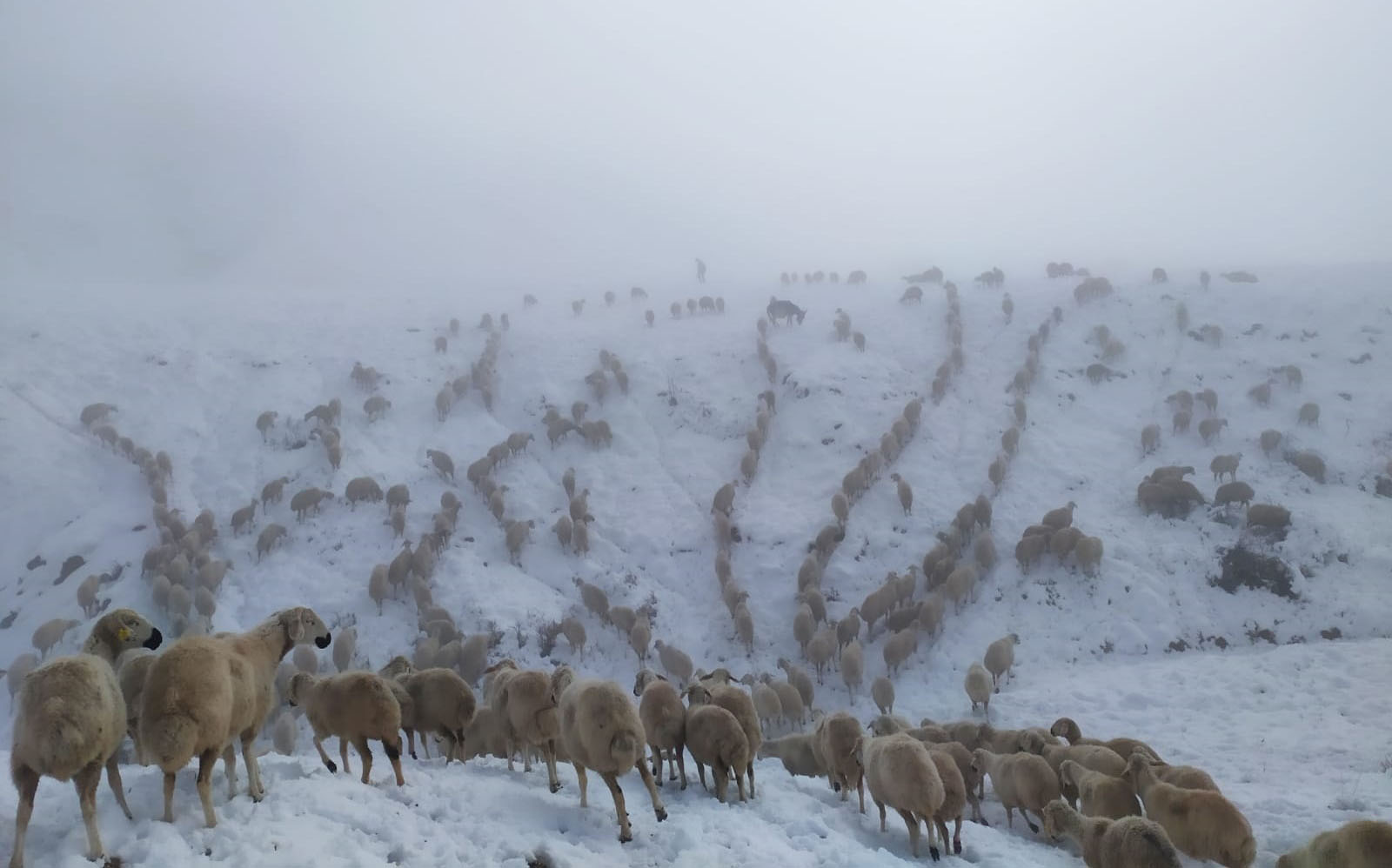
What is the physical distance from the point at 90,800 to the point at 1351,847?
488 inches

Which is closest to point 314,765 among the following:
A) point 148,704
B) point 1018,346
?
point 148,704

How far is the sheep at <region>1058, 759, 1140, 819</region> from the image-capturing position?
10.3m

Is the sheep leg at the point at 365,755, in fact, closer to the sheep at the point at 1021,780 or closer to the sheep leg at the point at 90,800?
the sheep leg at the point at 90,800

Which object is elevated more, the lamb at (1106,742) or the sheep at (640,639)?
the lamb at (1106,742)

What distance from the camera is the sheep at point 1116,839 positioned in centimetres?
802

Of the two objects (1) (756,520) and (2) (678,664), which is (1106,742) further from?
(1) (756,520)

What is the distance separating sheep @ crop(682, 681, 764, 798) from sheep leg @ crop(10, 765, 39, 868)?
736 centimetres

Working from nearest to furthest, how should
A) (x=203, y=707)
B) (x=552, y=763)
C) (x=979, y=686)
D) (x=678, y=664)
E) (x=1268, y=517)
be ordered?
(x=203, y=707)
(x=552, y=763)
(x=979, y=686)
(x=678, y=664)
(x=1268, y=517)

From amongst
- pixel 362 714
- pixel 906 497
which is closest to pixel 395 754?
pixel 362 714

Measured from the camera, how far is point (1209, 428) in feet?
98.8

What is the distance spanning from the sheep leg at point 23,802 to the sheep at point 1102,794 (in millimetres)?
11355

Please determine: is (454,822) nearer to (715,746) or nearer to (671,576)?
(715,746)

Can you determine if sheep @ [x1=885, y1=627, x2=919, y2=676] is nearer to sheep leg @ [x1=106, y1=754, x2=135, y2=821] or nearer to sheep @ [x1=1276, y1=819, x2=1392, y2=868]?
sheep @ [x1=1276, y1=819, x2=1392, y2=868]

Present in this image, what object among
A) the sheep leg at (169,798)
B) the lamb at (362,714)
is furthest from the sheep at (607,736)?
the sheep leg at (169,798)
